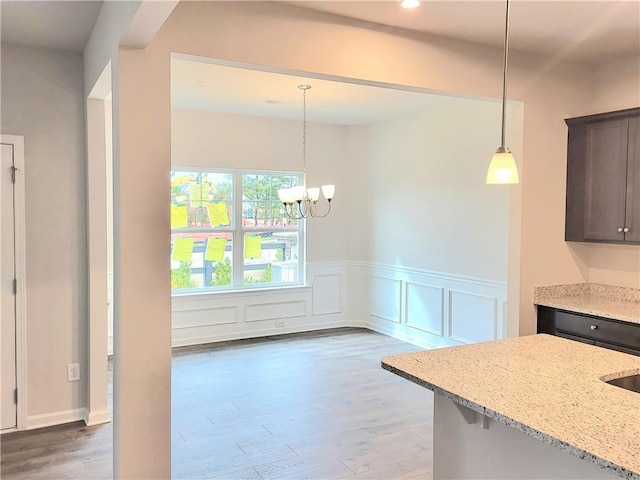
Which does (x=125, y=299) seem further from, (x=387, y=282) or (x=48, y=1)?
(x=387, y=282)

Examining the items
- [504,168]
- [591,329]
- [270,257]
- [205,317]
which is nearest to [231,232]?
[270,257]

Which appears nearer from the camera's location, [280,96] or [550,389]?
[550,389]

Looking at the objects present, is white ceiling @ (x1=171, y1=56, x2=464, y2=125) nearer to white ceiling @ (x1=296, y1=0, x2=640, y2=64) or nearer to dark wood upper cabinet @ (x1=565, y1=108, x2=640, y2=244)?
white ceiling @ (x1=296, y1=0, x2=640, y2=64)

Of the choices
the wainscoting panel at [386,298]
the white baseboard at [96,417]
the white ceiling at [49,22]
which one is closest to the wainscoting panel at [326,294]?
the wainscoting panel at [386,298]

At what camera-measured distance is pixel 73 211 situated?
367cm

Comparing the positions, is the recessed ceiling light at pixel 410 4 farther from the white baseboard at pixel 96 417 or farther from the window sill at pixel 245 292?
the window sill at pixel 245 292

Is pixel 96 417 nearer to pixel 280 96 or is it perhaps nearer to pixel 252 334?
pixel 252 334

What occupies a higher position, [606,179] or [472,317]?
[606,179]

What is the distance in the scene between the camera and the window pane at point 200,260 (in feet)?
19.8

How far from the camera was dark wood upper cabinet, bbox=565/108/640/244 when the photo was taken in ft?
11.5

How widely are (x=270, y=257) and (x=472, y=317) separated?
264 cm

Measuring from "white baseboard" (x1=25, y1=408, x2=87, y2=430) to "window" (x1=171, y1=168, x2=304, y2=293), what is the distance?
2.38 m

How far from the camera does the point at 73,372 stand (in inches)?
147

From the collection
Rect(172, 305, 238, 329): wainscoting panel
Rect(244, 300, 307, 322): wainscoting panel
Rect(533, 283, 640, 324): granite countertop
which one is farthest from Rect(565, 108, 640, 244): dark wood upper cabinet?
Rect(172, 305, 238, 329): wainscoting panel
